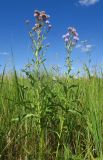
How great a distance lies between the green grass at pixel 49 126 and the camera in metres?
2.63

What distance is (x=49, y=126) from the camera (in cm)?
286

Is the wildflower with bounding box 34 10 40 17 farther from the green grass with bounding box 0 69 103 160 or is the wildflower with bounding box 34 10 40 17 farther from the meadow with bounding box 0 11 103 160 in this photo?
the green grass with bounding box 0 69 103 160

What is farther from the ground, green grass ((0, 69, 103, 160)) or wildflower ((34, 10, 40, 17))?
wildflower ((34, 10, 40, 17))

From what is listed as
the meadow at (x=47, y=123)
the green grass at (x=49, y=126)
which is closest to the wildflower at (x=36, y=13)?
the meadow at (x=47, y=123)

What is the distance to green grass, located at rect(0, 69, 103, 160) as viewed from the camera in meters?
2.63

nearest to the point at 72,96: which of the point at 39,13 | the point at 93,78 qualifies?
the point at 93,78

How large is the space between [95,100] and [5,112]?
0.80 metres

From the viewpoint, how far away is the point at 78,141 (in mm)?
2973

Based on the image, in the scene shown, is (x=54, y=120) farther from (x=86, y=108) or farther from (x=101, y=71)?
(x=101, y=71)

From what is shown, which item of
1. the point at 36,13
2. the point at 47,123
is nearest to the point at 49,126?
the point at 47,123

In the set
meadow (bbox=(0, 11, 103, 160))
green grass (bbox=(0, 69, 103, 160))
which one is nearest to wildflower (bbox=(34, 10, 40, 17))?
meadow (bbox=(0, 11, 103, 160))

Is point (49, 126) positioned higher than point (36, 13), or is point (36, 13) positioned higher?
point (36, 13)

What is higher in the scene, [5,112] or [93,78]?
[93,78]

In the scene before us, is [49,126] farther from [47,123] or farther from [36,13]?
[36,13]
